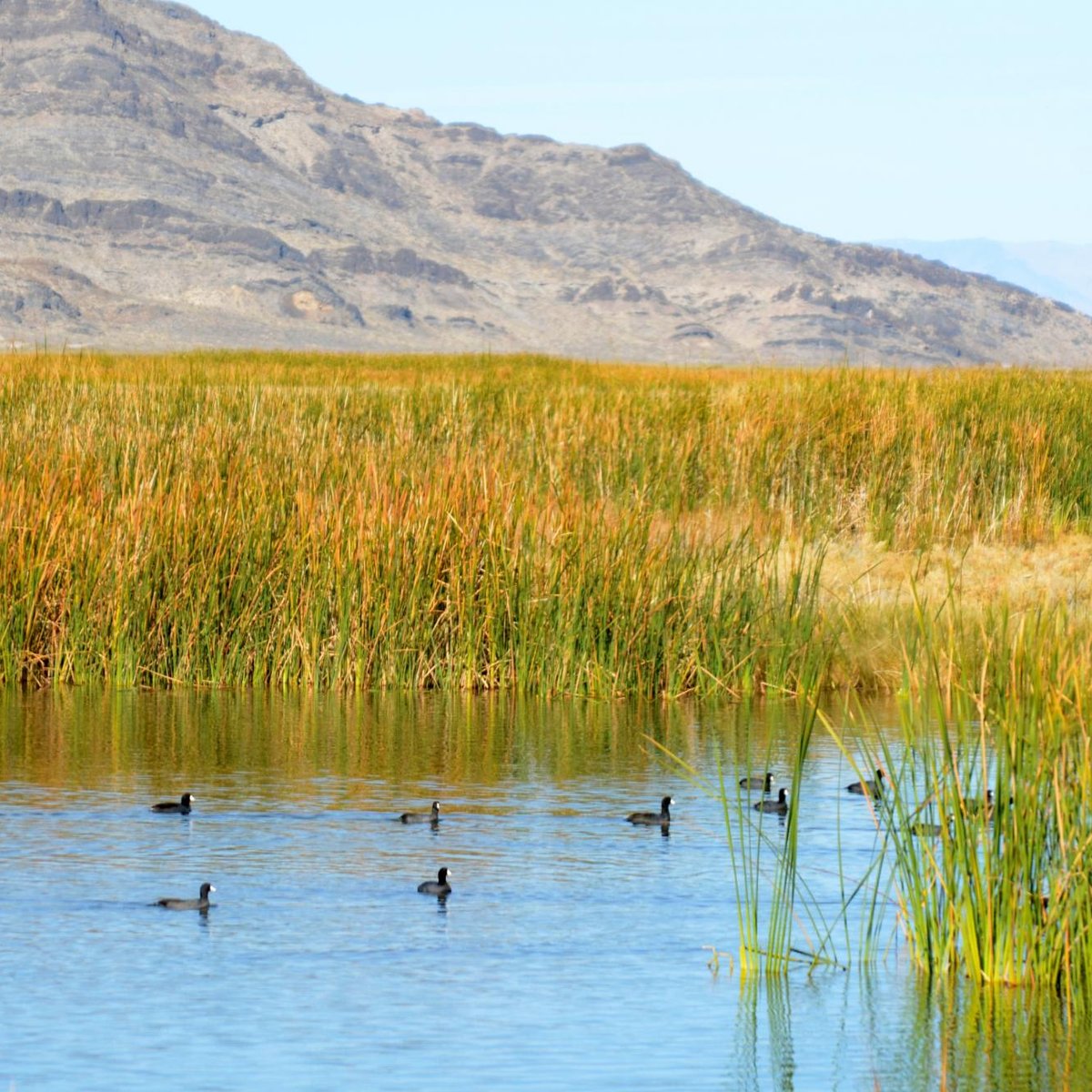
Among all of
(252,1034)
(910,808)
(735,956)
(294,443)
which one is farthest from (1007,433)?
(252,1034)

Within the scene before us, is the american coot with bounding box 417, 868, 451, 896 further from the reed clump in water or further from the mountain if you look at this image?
the mountain

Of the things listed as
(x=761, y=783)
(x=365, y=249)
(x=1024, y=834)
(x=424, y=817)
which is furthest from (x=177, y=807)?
(x=365, y=249)

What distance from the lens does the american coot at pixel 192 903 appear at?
7102 millimetres

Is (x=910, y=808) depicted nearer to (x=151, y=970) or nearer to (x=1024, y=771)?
(x=1024, y=771)

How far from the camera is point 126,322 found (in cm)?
12669

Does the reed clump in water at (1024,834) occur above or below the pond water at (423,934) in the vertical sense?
above

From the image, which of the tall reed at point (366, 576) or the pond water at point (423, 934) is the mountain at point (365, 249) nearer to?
the tall reed at point (366, 576)

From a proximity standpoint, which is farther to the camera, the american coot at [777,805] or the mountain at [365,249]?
the mountain at [365,249]

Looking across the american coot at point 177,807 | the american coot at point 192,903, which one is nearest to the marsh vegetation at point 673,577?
the american coot at point 192,903

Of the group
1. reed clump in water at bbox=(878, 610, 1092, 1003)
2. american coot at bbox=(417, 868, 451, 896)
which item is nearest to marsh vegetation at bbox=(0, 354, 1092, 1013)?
reed clump in water at bbox=(878, 610, 1092, 1003)

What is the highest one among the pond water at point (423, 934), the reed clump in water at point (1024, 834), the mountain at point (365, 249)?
the mountain at point (365, 249)

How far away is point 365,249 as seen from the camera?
506 feet

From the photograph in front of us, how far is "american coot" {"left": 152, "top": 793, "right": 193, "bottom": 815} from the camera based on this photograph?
348 inches

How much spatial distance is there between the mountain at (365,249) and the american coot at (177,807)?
10838 cm
